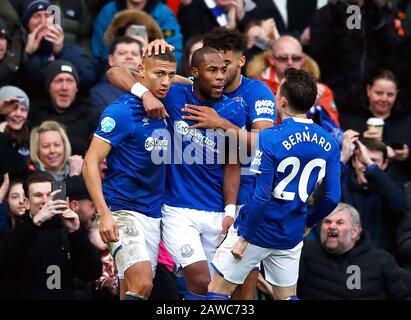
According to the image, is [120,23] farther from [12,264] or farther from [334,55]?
[12,264]

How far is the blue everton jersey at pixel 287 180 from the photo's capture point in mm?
8977

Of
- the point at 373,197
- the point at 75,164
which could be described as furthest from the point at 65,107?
the point at 373,197

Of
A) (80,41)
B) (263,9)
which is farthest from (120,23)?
(263,9)

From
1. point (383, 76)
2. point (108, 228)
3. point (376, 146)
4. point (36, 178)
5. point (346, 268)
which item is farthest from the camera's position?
point (383, 76)

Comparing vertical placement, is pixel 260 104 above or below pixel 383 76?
below

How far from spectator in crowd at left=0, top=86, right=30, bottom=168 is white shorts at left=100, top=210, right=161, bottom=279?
266 centimetres

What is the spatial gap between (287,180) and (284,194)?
4.4 inches

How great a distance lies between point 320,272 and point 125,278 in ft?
8.19

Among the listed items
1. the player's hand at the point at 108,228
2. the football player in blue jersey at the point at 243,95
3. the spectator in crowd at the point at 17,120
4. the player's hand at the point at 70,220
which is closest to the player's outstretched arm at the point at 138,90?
the football player in blue jersey at the point at 243,95

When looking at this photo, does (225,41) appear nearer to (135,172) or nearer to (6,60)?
(135,172)

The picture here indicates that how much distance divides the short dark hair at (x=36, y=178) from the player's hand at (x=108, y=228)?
2039mm

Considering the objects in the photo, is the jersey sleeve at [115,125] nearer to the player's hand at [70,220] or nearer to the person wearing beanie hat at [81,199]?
the player's hand at [70,220]

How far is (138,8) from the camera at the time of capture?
44.4ft

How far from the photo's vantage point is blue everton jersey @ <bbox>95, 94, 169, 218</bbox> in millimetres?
9414
